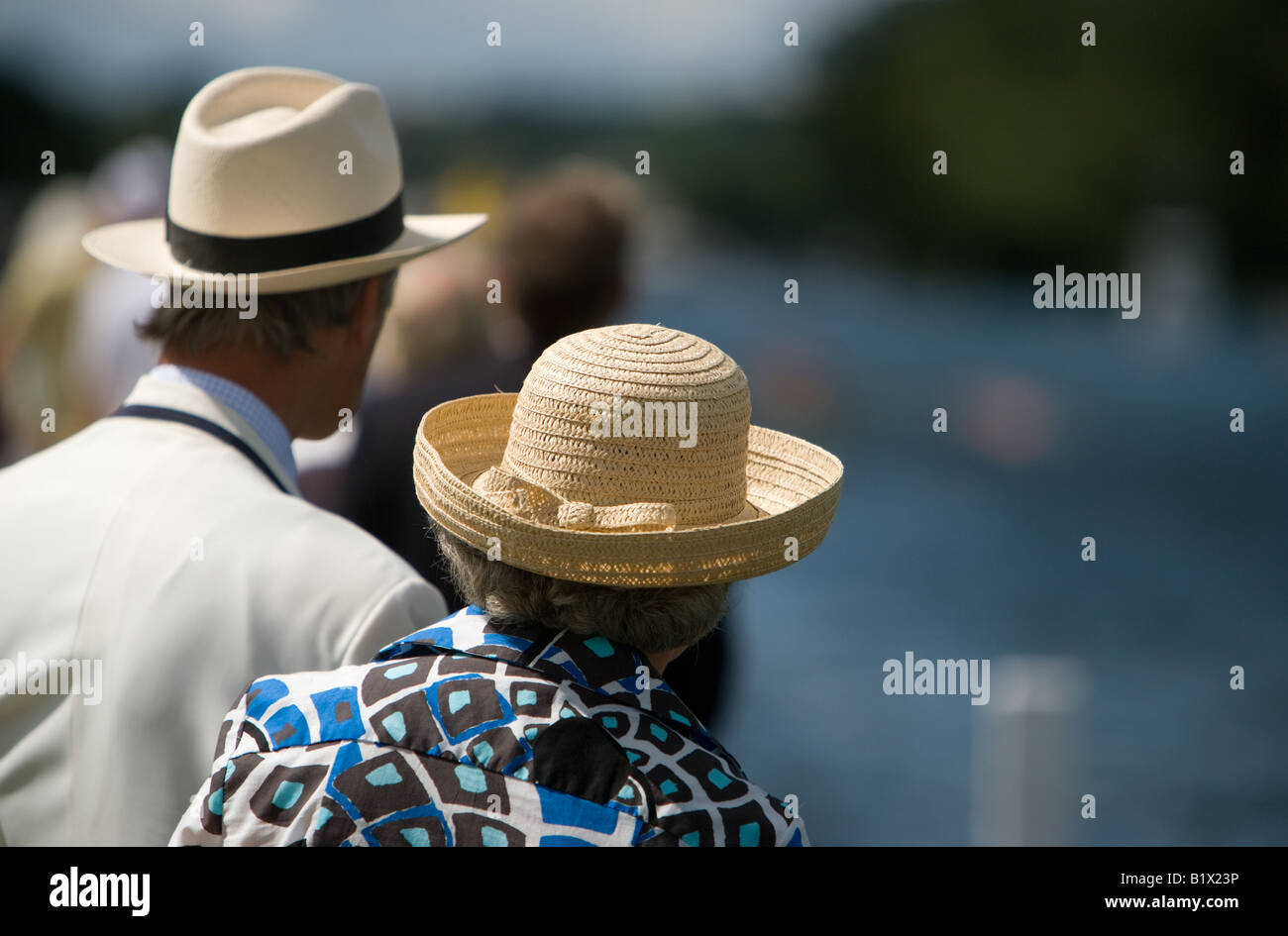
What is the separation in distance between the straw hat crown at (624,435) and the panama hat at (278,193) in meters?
0.79

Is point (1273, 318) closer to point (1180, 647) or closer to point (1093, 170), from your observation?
point (1093, 170)

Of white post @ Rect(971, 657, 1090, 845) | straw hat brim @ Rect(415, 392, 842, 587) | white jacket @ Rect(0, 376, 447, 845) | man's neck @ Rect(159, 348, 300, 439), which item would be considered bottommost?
white post @ Rect(971, 657, 1090, 845)

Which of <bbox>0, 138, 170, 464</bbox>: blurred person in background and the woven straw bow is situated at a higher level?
the woven straw bow

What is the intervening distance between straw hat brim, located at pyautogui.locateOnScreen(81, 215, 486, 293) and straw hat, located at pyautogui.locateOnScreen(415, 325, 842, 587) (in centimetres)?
67

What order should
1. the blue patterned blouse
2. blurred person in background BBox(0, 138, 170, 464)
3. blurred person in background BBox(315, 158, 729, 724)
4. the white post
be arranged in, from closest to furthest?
the blue patterned blouse, blurred person in background BBox(315, 158, 729, 724), blurred person in background BBox(0, 138, 170, 464), the white post

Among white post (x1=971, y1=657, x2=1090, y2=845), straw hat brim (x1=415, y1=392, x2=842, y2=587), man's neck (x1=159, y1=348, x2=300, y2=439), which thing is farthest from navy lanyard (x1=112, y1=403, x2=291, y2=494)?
white post (x1=971, y1=657, x2=1090, y2=845)

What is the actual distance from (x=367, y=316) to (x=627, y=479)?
95 cm

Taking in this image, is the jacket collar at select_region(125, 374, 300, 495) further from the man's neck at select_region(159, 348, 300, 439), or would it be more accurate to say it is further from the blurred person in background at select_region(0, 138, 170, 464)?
the blurred person in background at select_region(0, 138, 170, 464)

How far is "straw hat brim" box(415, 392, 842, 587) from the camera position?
1.44 metres

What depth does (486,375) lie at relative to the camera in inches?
118

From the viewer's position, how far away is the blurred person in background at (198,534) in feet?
5.91

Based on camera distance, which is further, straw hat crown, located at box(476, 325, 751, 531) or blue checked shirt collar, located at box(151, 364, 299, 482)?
blue checked shirt collar, located at box(151, 364, 299, 482)

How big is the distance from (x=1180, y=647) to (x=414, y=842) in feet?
38.8
